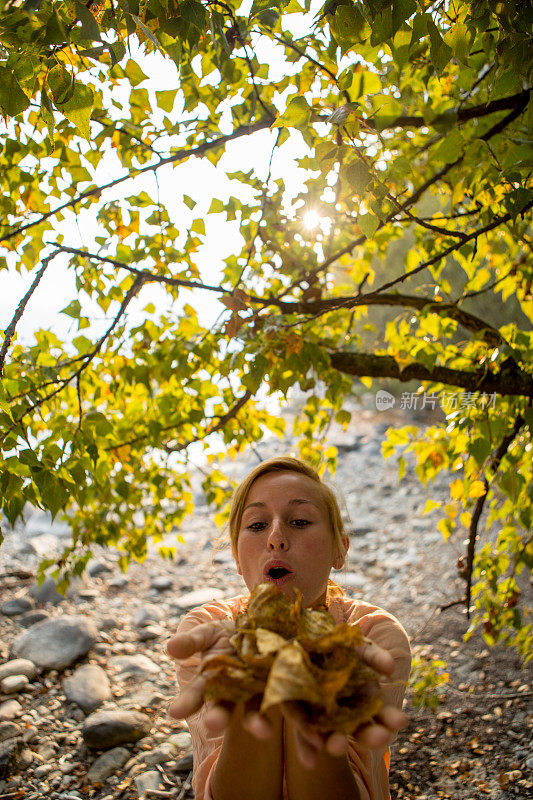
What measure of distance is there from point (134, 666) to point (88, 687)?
265 mm

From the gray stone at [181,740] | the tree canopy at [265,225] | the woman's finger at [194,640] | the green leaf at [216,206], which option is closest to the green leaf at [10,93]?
the tree canopy at [265,225]

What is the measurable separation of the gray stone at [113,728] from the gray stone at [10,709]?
0.84ft

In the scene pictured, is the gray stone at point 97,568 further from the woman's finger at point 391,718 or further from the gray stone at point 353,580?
the woman's finger at point 391,718

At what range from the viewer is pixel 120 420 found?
81.0 inches

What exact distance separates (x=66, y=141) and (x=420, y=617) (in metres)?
2.60

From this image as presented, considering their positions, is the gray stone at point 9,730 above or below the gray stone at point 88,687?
below

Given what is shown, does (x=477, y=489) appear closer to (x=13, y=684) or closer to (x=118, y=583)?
(x=13, y=684)

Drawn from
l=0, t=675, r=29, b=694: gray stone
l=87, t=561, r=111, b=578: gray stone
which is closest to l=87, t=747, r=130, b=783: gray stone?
l=0, t=675, r=29, b=694: gray stone

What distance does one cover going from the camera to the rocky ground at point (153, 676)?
5.63ft

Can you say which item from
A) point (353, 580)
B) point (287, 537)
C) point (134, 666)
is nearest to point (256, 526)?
point (287, 537)

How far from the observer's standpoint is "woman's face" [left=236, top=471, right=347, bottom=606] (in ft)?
3.73

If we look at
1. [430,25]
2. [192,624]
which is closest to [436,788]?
[192,624]

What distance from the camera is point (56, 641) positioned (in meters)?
2.42

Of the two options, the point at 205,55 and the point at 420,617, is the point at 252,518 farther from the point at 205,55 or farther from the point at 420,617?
the point at 420,617
